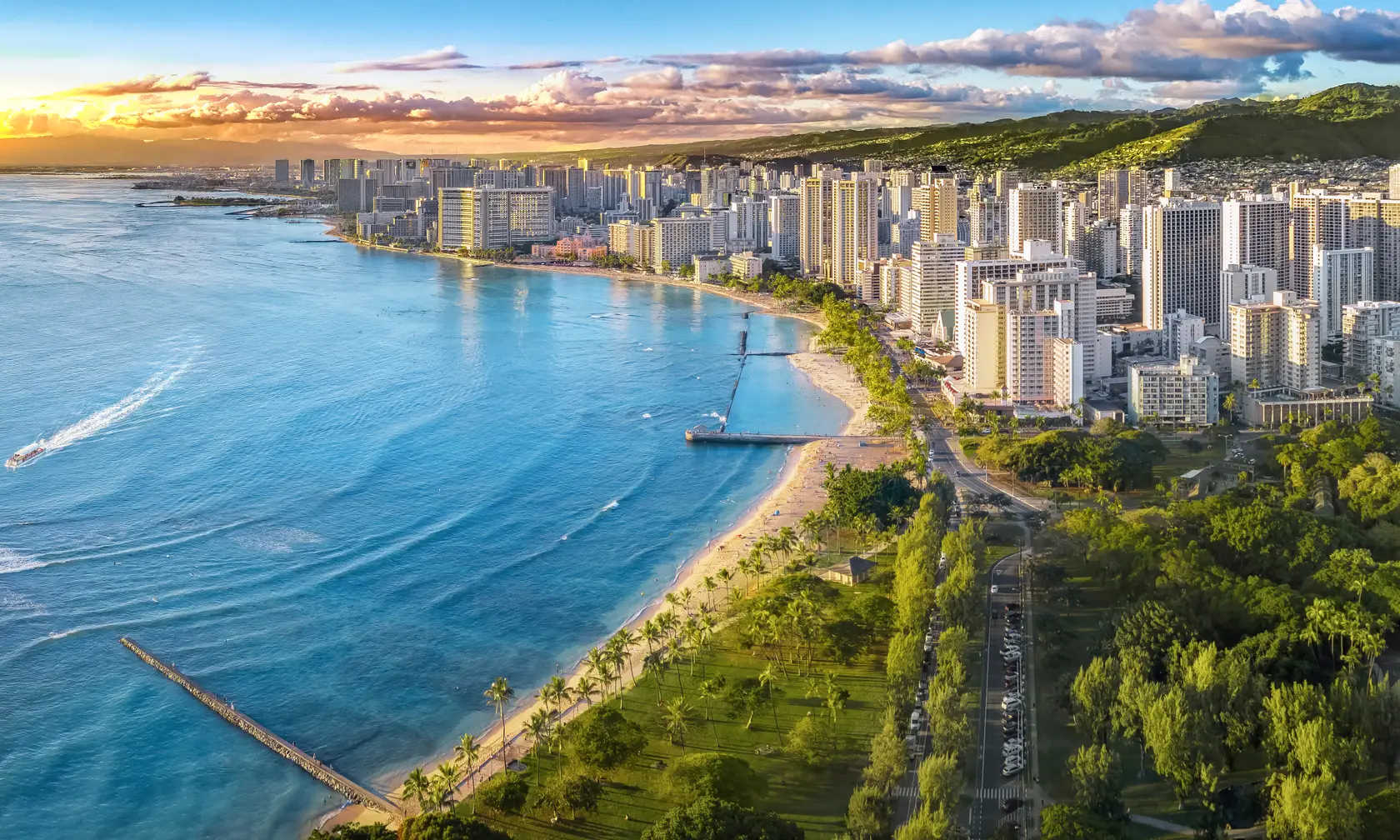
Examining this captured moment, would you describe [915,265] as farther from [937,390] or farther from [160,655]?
[160,655]

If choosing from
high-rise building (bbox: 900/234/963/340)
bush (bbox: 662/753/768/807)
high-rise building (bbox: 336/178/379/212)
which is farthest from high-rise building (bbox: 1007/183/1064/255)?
high-rise building (bbox: 336/178/379/212)

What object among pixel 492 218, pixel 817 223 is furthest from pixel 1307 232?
pixel 492 218

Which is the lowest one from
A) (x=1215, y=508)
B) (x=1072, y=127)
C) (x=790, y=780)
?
(x=790, y=780)

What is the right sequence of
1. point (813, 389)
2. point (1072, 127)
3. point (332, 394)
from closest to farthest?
point (332, 394) → point (813, 389) → point (1072, 127)

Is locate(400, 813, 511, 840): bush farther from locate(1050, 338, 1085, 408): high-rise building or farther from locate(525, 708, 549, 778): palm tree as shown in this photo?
locate(1050, 338, 1085, 408): high-rise building

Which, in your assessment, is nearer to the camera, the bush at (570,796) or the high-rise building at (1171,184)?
the bush at (570,796)

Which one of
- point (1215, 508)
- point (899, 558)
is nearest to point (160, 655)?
point (899, 558)

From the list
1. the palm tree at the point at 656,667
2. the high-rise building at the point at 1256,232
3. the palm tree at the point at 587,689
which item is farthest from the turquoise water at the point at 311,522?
the high-rise building at the point at 1256,232

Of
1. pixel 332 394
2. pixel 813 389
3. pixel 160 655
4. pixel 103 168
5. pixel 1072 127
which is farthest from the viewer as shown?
pixel 103 168

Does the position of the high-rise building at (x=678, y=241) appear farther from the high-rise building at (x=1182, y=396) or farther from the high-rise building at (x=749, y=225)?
the high-rise building at (x=1182, y=396)
